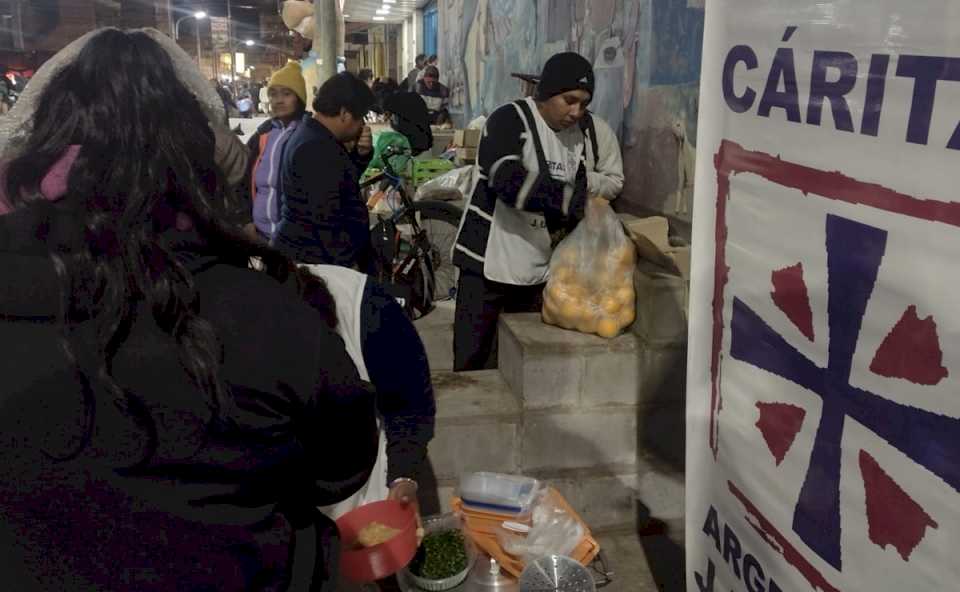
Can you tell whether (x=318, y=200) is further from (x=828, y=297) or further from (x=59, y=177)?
(x=828, y=297)

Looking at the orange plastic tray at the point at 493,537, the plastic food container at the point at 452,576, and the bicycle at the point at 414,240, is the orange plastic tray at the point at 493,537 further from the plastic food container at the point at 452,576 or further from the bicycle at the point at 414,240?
the bicycle at the point at 414,240

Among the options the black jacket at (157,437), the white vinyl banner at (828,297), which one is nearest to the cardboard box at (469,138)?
the white vinyl banner at (828,297)

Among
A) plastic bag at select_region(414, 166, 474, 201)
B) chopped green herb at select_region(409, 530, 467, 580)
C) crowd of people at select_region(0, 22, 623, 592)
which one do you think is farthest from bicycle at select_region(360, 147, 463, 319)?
crowd of people at select_region(0, 22, 623, 592)

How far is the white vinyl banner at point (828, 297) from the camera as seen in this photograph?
110 cm

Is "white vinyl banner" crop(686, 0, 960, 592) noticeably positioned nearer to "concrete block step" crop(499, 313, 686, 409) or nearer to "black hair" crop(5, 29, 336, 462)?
"black hair" crop(5, 29, 336, 462)

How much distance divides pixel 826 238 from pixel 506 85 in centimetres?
812

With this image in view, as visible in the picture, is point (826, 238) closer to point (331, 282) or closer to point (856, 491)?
point (856, 491)

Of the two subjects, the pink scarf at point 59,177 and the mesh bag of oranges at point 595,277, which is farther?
the mesh bag of oranges at point 595,277

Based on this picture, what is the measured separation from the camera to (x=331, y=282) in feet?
5.98

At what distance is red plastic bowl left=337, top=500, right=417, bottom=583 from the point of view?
1880mm

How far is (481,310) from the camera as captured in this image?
13.1ft

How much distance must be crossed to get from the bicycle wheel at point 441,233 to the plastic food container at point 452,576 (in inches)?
147

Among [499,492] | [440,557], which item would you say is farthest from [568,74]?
[440,557]

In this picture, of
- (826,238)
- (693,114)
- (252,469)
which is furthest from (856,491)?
(693,114)
